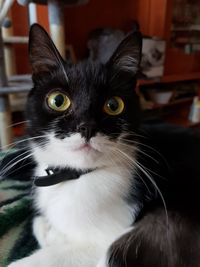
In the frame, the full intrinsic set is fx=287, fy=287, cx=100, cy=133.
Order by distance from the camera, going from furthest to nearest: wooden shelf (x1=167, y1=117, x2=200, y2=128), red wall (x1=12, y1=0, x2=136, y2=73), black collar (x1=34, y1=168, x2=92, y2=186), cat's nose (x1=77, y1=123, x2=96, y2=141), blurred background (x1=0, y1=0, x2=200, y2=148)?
wooden shelf (x1=167, y1=117, x2=200, y2=128)
red wall (x1=12, y1=0, x2=136, y2=73)
blurred background (x1=0, y1=0, x2=200, y2=148)
black collar (x1=34, y1=168, x2=92, y2=186)
cat's nose (x1=77, y1=123, x2=96, y2=141)

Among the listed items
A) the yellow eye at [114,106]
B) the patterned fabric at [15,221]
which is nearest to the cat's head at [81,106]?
the yellow eye at [114,106]

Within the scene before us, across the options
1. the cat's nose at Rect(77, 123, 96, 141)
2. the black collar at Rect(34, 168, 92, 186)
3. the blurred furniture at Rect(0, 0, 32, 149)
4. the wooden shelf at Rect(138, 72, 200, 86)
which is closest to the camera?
the cat's nose at Rect(77, 123, 96, 141)

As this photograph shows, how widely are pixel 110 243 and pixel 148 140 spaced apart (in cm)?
33

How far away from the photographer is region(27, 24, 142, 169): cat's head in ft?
2.08

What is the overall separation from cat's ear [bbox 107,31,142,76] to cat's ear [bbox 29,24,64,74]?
0.14 metres

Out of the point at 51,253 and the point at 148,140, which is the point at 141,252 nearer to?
the point at 51,253

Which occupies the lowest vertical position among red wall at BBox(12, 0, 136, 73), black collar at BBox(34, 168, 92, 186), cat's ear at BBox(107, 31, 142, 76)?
black collar at BBox(34, 168, 92, 186)

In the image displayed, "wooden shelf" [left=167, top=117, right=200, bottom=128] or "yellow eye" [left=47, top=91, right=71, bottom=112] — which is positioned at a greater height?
"yellow eye" [left=47, top=91, right=71, bottom=112]

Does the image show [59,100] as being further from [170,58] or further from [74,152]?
[170,58]

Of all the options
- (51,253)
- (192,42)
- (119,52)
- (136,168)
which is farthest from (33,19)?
(192,42)

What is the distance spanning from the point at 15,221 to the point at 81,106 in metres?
0.42

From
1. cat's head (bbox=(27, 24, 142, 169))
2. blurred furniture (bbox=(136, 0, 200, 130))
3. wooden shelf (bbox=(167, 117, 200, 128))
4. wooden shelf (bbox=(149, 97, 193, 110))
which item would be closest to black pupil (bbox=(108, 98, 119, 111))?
cat's head (bbox=(27, 24, 142, 169))

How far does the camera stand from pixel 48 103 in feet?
2.23

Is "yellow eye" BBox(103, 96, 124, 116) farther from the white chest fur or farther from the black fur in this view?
the white chest fur
